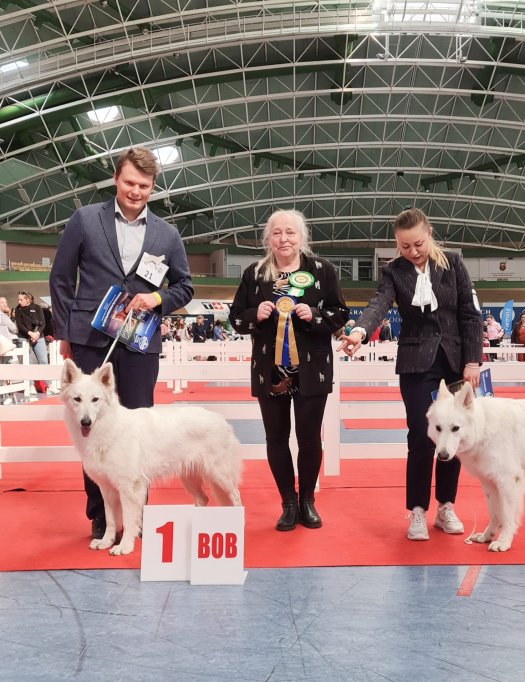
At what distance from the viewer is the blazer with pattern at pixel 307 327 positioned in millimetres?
3635

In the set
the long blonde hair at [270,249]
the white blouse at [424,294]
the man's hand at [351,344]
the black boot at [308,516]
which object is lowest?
the black boot at [308,516]

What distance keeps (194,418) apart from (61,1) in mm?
17121

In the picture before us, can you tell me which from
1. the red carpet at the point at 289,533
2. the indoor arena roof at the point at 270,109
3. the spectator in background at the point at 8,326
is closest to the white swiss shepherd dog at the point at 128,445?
the red carpet at the point at 289,533

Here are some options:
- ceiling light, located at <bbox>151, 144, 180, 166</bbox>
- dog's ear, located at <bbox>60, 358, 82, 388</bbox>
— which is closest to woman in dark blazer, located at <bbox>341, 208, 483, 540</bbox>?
dog's ear, located at <bbox>60, 358, 82, 388</bbox>

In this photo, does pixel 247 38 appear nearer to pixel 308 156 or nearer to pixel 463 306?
pixel 308 156

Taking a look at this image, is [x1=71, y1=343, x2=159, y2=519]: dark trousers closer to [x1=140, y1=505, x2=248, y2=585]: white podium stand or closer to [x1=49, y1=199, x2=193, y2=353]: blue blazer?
[x1=49, y1=199, x2=193, y2=353]: blue blazer

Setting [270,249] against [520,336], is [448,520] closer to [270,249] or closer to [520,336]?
[270,249]

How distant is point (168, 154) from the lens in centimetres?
2889

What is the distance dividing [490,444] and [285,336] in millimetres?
1218

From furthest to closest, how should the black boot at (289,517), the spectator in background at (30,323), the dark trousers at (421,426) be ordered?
the spectator in background at (30,323)
the black boot at (289,517)
the dark trousers at (421,426)

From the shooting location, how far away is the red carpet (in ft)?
10.6

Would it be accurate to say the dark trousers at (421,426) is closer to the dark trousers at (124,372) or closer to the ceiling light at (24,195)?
the dark trousers at (124,372)

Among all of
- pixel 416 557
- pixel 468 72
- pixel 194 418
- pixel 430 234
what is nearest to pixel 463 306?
pixel 430 234

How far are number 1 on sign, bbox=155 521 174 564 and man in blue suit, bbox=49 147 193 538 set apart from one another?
71 cm
